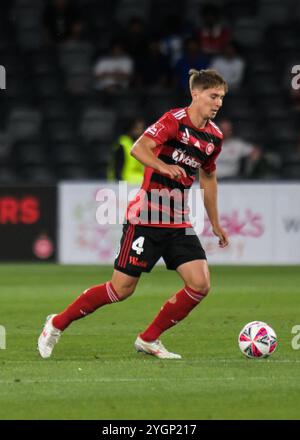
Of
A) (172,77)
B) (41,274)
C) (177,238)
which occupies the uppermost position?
(172,77)

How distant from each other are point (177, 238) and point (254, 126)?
11.0 m

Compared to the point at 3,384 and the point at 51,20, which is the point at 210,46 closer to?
the point at 51,20

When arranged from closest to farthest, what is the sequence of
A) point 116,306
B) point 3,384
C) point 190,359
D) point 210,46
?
point 3,384 → point 190,359 → point 116,306 → point 210,46

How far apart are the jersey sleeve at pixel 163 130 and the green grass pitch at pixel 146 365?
4.88 ft

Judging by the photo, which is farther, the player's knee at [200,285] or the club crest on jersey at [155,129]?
the player's knee at [200,285]

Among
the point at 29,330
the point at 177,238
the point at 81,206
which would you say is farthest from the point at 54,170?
the point at 177,238

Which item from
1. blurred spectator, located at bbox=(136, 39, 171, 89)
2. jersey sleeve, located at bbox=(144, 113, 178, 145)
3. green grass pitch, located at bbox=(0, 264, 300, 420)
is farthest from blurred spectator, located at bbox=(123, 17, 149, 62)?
jersey sleeve, located at bbox=(144, 113, 178, 145)

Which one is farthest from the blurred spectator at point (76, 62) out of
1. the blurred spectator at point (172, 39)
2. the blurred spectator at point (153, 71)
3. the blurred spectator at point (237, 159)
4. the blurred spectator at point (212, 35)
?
the blurred spectator at point (237, 159)

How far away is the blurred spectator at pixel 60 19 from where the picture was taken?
19.9 m

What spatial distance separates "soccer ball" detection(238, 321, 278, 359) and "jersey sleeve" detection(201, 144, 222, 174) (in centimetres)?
116

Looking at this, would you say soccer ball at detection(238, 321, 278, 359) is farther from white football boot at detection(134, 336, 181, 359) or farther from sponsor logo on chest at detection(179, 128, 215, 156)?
sponsor logo on chest at detection(179, 128, 215, 156)

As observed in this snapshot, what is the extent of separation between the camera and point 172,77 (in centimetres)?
1977

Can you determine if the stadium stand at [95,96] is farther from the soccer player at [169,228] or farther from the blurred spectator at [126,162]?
the soccer player at [169,228]

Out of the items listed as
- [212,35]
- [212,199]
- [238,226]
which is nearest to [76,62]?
[212,35]
